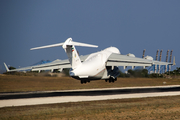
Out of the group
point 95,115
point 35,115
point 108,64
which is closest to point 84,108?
point 95,115

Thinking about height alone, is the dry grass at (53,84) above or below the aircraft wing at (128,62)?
below

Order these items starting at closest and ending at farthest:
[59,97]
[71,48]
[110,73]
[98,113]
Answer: [98,113] < [71,48] < [59,97] < [110,73]

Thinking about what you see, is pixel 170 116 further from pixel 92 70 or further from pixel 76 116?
pixel 92 70

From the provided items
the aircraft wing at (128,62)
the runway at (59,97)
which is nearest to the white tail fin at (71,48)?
the runway at (59,97)

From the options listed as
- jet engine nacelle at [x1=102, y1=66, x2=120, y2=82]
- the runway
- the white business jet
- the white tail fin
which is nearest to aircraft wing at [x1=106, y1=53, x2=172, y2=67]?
the white business jet

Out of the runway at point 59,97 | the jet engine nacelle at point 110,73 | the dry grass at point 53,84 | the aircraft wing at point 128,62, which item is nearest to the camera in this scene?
the runway at point 59,97

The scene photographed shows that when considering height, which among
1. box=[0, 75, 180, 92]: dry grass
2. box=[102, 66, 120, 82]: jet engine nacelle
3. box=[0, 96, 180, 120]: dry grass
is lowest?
box=[0, 75, 180, 92]: dry grass

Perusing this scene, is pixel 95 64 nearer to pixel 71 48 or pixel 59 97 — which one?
pixel 71 48

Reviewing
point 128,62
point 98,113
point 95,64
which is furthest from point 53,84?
point 98,113

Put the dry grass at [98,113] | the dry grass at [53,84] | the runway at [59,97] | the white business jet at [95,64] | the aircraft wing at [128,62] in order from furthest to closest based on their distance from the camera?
1. the dry grass at [53,84]
2. the aircraft wing at [128,62]
3. the white business jet at [95,64]
4. the runway at [59,97]
5. the dry grass at [98,113]

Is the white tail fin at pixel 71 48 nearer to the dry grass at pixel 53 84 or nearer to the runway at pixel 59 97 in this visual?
the runway at pixel 59 97

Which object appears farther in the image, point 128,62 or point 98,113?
point 128,62

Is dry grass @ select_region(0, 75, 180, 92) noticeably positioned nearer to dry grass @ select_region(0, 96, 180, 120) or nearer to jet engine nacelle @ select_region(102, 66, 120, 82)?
jet engine nacelle @ select_region(102, 66, 120, 82)

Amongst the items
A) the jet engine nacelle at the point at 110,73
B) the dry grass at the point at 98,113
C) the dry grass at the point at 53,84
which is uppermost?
the jet engine nacelle at the point at 110,73
